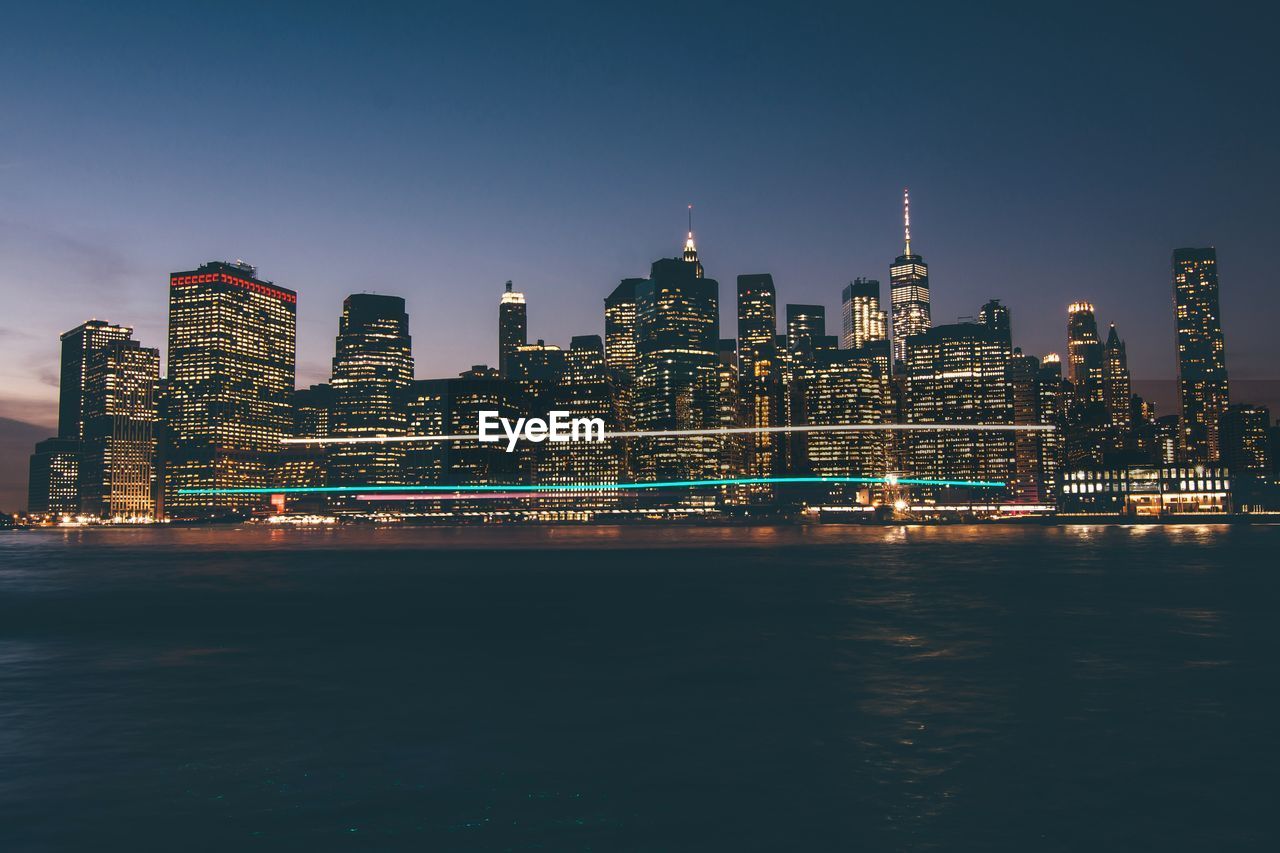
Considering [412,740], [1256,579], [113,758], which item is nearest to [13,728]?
[113,758]

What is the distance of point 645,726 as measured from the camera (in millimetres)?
16891

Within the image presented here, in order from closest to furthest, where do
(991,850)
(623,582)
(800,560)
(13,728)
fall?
(991,850)
(13,728)
(623,582)
(800,560)

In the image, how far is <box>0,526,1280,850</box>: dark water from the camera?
11508 mm

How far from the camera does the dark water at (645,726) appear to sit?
37.8 ft

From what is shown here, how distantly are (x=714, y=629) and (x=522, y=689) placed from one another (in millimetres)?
11128

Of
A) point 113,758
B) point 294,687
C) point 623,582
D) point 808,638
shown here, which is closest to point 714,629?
point 808,638

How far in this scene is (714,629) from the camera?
30.7 meters

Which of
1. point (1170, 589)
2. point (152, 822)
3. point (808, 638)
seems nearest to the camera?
point (152, 822)

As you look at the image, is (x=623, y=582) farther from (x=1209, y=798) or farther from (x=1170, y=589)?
(x=1209, y=798)

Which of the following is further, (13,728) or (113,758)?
(13,728)

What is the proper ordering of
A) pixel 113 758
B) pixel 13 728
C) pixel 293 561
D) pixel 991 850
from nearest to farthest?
pixel 991 850
pixel 113 758
pixel 13 728
pixel 293 561

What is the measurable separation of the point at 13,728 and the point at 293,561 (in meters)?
64.0

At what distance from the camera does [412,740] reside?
15.9 meters

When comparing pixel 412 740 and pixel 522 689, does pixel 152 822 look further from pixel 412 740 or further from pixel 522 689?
pixel 522 689
